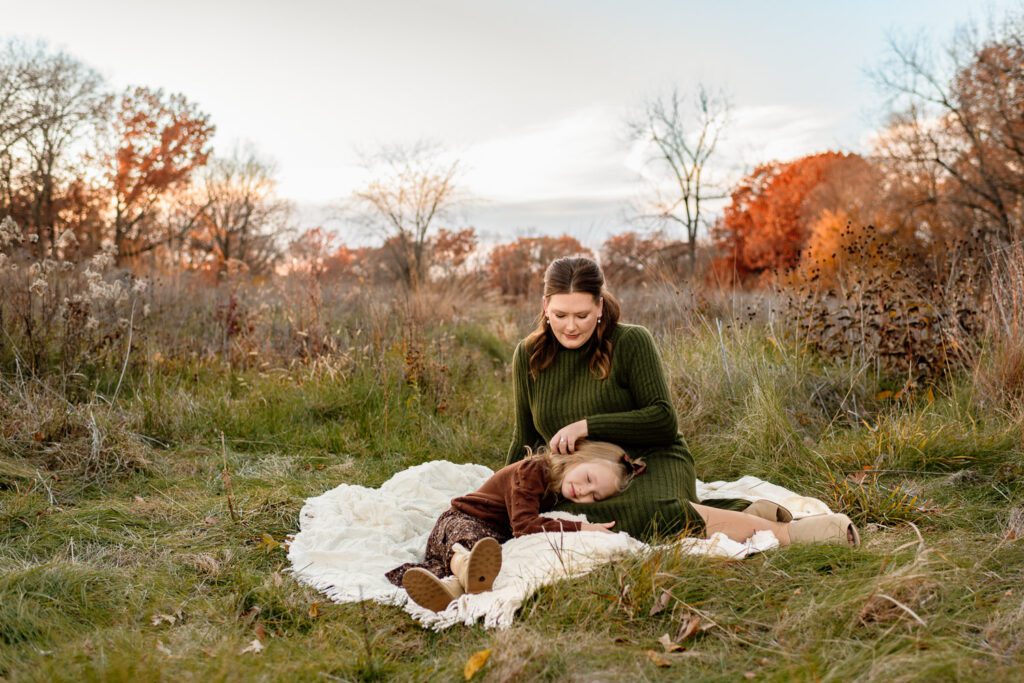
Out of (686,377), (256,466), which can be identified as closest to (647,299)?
(686,377)

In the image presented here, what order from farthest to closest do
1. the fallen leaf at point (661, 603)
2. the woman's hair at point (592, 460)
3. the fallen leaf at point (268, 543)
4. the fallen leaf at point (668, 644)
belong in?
the fallen leaf at point (268, 543)
the woman's hair at point (592, 460)
the fallen leaf at point (661, 603)
the fallen leaf at point (668, 644)

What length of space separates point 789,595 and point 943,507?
4.95ft

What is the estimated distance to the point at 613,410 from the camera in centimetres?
394

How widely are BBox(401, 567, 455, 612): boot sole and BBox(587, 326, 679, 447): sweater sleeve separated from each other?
110 centimetres

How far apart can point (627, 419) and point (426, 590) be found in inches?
51.0

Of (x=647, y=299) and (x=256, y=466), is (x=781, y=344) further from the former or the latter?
(x=256, y=466)

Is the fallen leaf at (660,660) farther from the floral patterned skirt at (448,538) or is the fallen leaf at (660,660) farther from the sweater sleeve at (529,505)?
the floral patterned skirt at (448,538)

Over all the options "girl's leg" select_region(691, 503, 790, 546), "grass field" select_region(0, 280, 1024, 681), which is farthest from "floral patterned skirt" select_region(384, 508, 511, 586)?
"girl's leg" select_region(691, 503, 790, 546)

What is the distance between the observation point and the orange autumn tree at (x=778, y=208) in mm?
31469

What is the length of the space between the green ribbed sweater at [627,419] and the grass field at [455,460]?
468 mm

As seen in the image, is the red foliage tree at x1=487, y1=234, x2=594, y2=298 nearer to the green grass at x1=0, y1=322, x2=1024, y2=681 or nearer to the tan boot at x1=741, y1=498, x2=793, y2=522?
the green grass at x1=0, y1=322, x2=1024, y2=681

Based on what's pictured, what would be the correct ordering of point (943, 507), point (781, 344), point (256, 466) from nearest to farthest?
1. point (943, 507)
2. point (256, 466)
3. point (781, 344)

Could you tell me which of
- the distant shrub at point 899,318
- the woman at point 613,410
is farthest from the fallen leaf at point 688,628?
the distant shrub at point 899,318

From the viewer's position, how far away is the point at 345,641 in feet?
9.20
